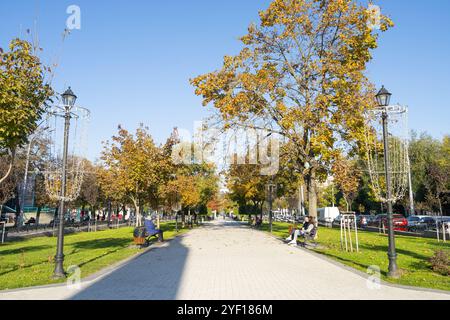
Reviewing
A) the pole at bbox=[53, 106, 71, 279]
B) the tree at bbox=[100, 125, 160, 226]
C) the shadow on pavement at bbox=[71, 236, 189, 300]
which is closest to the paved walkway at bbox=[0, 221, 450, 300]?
the shadow on pavement at bbox=[71, 236, 189, 300]

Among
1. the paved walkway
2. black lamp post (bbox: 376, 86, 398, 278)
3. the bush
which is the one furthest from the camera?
the bush

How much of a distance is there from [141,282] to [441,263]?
26.0 feet

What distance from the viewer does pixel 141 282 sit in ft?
29.7

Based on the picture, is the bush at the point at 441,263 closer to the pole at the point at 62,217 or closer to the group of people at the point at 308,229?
the group of people at the point at 308,229

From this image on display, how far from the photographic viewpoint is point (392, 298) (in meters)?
7.26

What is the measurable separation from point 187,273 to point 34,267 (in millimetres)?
5043

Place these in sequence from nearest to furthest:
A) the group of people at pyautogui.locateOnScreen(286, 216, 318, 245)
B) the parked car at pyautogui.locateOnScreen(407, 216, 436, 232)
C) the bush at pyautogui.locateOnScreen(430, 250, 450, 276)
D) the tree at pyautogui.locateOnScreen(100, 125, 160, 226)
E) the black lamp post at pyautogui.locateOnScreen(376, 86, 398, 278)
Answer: the black lamp post at pyautogui.locateOnScreen(376, 86, 398, 278) < the bush at pyautogui.locateOnScreen(430, 250, 450, 276) < the group of people at pyautogui.locateOnScreen(286, 216, 318, 245) < the tree at pyautogui.locateOnScreen(100, 125, 160, 226) < the parked car at pyautogui.locateOnScreen(407, 216, 436, 232)

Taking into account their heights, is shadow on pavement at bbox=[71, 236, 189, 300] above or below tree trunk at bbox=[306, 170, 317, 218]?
below

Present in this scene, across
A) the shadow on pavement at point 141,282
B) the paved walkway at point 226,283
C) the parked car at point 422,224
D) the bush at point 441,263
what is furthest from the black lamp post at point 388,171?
the parked car at point 422,224

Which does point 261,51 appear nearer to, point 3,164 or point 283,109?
point 283,109

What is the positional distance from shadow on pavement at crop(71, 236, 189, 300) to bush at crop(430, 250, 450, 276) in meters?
6.79

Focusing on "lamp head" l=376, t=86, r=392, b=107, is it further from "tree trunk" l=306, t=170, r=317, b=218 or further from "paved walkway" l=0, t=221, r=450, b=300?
"tree trunk" l=306, t=170, r=317, b=218

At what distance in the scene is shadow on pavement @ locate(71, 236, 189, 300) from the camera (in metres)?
7.60

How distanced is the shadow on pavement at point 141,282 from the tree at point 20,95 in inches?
174
